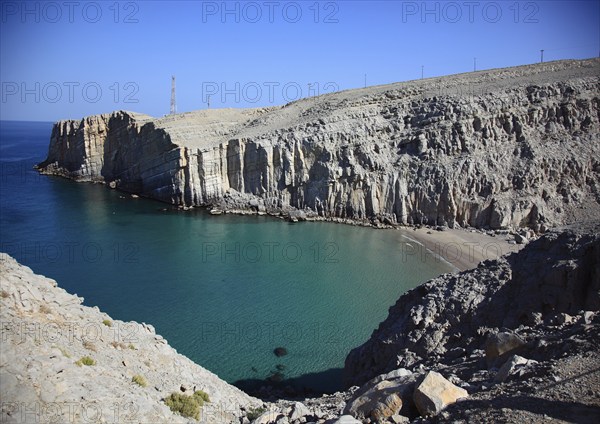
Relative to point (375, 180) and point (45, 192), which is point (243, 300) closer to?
point (375, 180)

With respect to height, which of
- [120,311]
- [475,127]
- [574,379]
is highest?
[475,127]

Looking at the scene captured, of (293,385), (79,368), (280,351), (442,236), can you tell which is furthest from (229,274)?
(79,368)

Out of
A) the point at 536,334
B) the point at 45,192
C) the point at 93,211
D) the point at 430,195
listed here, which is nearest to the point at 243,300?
the point at 536,334

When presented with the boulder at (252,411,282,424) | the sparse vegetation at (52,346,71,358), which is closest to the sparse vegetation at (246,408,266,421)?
the boulder at (252,411,282,424)

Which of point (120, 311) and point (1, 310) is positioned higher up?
point (1, 310)

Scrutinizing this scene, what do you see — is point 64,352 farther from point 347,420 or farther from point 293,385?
point 293,385

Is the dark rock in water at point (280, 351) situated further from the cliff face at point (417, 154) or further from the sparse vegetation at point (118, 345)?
the cliff face at point (417, 154)
